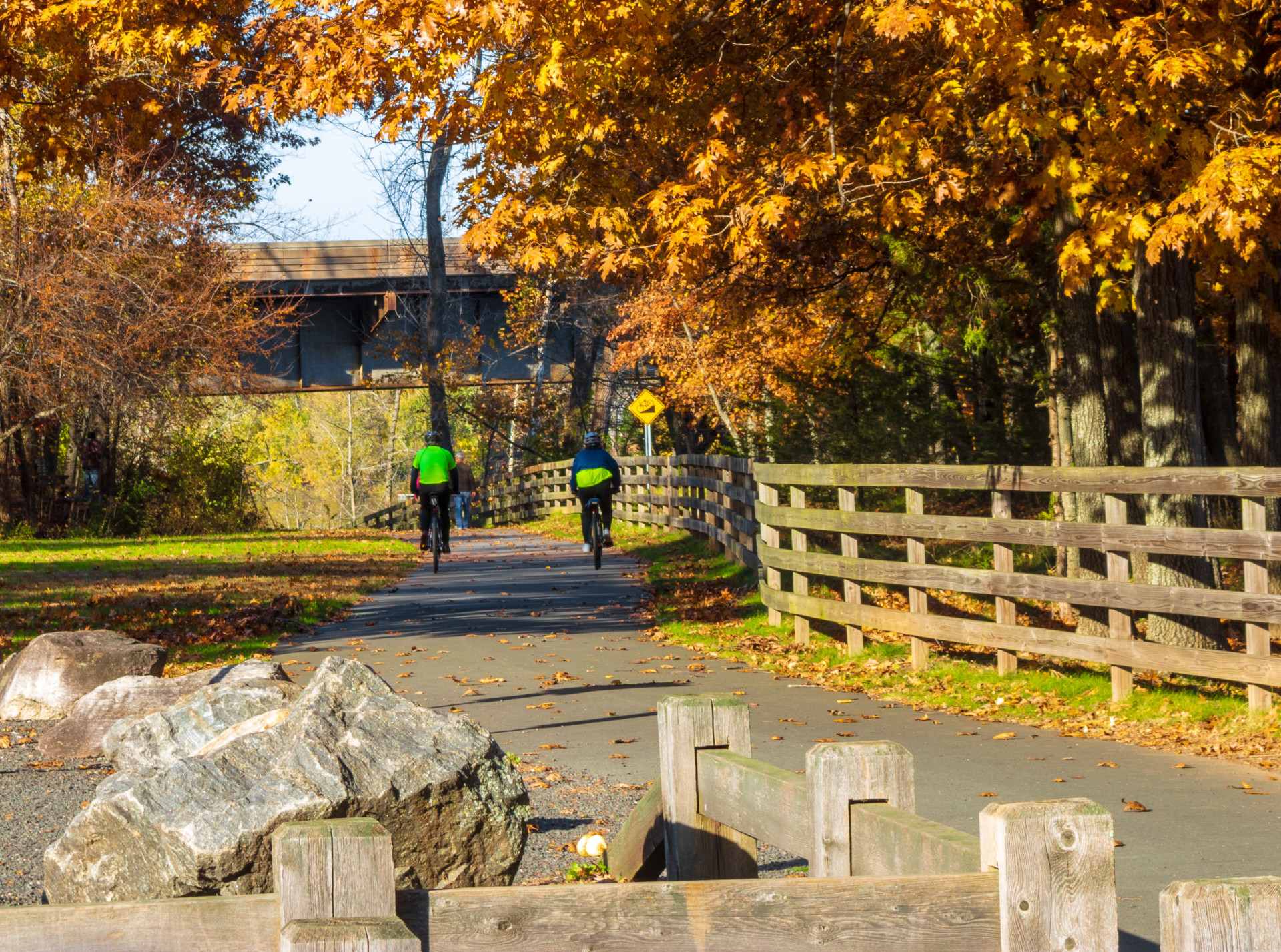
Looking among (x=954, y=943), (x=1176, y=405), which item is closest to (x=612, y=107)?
(x=1176, y=405)

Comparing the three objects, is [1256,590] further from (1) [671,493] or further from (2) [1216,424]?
(1) [671,493]

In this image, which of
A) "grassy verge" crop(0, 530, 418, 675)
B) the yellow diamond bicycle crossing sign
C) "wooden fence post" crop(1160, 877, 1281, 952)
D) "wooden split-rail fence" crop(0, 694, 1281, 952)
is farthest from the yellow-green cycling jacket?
"wooden fence post" crop(1160, 877, 1281, 952)

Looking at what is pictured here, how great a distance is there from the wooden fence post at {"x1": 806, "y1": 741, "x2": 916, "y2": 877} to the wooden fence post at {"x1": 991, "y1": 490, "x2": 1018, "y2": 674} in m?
7.06

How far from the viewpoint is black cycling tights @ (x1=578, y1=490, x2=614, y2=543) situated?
66.7ft

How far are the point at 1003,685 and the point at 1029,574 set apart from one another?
187cm

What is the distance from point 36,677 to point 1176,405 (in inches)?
334

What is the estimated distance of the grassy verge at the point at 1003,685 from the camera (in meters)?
8.21

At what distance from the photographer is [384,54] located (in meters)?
10.2

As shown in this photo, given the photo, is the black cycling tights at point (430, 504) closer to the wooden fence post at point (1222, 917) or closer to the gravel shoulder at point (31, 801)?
the gravel shoulder at point (31, 801)

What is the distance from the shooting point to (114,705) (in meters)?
8.40

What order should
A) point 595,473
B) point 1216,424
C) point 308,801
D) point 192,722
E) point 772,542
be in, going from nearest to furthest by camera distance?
point 308,801, point 192,722, point 772,542, point 1216,424, point 595,473

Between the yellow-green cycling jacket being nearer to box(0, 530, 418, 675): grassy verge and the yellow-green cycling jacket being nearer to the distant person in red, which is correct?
box(0, 530, 418, 675): grassy verge

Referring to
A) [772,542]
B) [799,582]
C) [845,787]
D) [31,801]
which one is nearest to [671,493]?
[772,542]

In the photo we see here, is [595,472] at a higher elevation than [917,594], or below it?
higher
